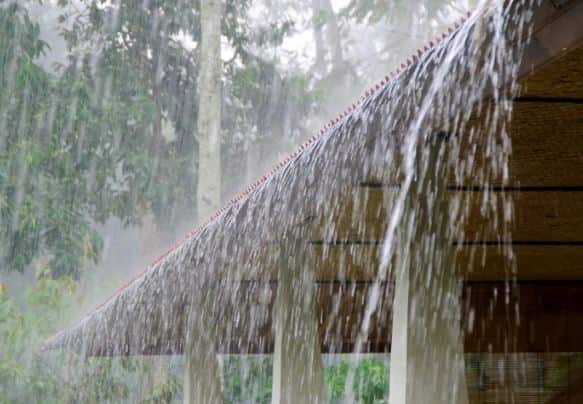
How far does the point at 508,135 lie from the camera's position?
317 centimetres

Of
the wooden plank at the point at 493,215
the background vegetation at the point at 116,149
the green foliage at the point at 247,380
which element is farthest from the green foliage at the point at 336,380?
the wooden plank at the point at 493,215

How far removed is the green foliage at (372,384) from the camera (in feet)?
40.0

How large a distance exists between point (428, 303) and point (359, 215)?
3.10ft

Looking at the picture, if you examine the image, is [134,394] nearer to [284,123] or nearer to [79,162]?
[79,162]

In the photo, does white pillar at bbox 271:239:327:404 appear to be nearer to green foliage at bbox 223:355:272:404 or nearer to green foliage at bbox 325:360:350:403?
green foliage at bbox 325:360:350:403

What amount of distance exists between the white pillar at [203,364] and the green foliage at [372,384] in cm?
524

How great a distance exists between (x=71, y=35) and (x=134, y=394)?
6.56 metres

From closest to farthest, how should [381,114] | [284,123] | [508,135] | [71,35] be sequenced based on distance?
[381,114], [508,135], [71,35], [284,123]

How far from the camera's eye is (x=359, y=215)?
14.2 ft

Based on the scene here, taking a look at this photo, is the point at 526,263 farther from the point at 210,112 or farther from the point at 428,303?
the point at 210,112

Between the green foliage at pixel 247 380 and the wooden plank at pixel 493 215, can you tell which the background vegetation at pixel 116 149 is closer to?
the green foliage at pixel 247 380

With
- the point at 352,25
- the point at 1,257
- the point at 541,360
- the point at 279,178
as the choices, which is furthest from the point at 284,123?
the point at 279,178

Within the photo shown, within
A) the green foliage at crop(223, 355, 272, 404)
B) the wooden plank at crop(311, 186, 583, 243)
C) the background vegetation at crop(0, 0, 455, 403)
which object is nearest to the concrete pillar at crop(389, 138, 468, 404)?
the wooden plank at crop(311, 186, 583, 243)

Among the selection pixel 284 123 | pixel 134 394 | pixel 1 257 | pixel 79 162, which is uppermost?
pixel 284 123
